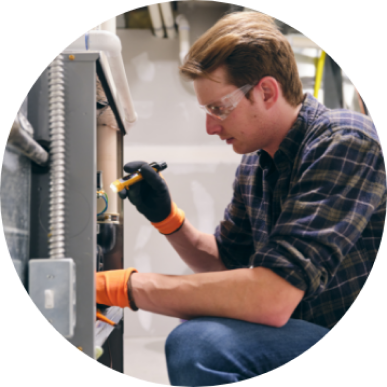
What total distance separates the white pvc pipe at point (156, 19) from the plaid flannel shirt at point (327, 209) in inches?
46.5

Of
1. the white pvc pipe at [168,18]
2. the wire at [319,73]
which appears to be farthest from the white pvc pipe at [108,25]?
the wire at [319,73]

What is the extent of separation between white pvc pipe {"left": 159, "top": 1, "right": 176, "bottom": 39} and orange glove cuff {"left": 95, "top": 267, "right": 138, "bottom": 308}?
1.49 m

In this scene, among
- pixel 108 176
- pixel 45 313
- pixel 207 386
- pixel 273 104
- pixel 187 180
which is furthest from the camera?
pixel 187 180

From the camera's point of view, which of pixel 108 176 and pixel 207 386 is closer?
pixel 207 386

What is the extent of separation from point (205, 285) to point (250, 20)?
30.7 inches

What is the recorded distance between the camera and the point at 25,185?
62 centimetres

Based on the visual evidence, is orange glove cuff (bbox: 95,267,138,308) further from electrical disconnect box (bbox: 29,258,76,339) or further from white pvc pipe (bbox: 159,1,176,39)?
white pvc pipe (bbox: 159,1,176,39)

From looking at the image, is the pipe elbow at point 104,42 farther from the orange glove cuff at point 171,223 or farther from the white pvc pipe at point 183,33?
the white pvc pipe at point 183,33

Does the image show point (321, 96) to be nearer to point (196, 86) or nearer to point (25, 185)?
point (196, 86)

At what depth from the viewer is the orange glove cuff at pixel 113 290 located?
810 millimetres

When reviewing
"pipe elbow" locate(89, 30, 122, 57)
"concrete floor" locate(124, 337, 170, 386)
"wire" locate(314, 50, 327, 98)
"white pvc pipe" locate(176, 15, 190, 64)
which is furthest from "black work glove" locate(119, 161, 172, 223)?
"wire" locate(314, 50, 327, 98)

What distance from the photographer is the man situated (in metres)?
0.74

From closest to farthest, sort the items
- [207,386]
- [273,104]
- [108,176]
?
[207,386] → [273,104] → [108,176]

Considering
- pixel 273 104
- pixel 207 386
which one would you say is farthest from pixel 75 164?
pixel 273 104
